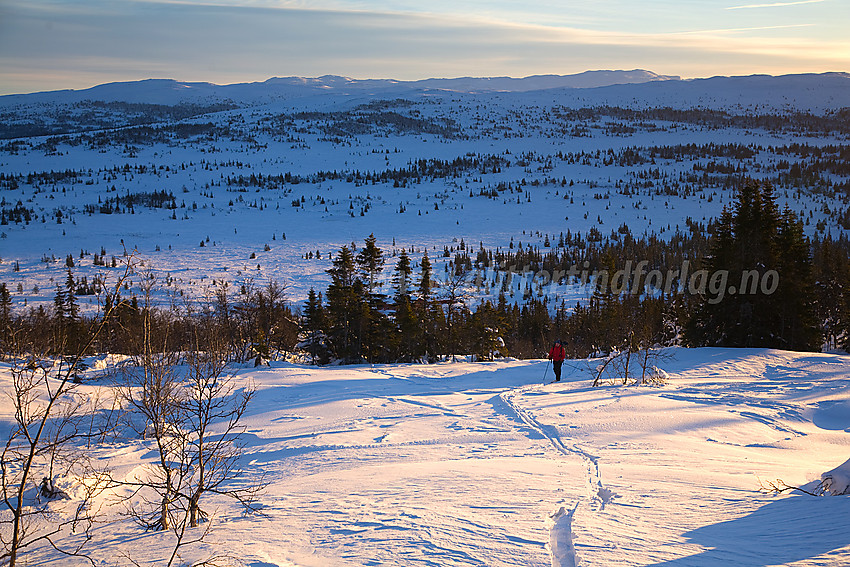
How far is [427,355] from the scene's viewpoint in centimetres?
2788

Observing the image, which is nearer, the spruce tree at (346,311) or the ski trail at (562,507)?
the ski trail at (562,507)

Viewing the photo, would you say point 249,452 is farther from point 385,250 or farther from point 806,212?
point 806,212

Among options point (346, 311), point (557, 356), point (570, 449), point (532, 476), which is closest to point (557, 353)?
point (557, 356)

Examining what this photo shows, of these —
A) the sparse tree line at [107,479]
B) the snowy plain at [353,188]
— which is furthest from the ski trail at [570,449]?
the snowy plain at [353,188]

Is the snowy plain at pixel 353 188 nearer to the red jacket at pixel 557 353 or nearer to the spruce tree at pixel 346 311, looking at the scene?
the spruce tree at pixel 346 311

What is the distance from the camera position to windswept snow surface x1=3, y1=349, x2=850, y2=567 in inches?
180

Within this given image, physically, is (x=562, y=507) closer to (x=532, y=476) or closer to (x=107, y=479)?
(x=532, y=476)

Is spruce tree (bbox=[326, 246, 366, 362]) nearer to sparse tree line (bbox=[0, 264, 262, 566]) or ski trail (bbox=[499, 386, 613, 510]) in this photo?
ski trail (bbox=[499, 386, 613, 510])

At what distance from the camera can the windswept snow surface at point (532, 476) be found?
4.57m

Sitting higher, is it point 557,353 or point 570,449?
point 570,449

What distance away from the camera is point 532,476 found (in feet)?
22.0

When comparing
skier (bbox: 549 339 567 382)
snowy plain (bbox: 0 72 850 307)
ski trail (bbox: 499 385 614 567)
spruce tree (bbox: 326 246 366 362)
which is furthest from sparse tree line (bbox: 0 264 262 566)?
spruce tree (bbox: 326 246 366 362)

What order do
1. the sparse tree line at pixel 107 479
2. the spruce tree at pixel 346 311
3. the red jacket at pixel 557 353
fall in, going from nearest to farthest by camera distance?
the sparse tree line at pixel 107 479, the red jacket at pixel 557 353, the spruce tree at pixel 346 311

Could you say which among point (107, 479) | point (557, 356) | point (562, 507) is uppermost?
point (562, 507)
